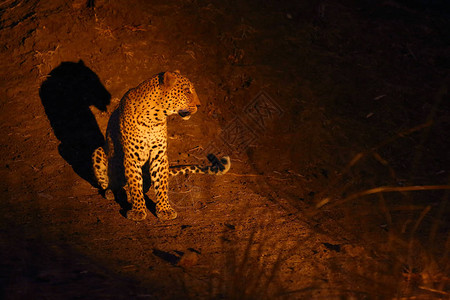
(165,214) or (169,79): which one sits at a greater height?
(169,79)

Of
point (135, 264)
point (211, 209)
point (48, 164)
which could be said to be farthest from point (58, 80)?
point (135, 264)

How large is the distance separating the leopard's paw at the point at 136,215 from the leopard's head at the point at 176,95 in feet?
3.73

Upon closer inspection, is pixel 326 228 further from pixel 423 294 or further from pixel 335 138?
pixel 335 138

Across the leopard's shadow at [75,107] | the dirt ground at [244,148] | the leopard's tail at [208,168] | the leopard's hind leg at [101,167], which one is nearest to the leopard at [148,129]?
the leopard's hind leg at [101,167]

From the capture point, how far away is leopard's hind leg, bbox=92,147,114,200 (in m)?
5.66

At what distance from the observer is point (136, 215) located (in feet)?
17.2

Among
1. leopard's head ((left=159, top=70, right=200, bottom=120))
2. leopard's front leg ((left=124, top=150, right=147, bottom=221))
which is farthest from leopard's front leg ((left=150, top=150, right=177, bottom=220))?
leopard's head ((left=159, top=70, right=200, bottom=120))

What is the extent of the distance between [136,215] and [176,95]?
1.37 metres

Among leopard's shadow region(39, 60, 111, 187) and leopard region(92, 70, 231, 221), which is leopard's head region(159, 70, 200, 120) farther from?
leopard's shadow region(39, 60, 111, 187)

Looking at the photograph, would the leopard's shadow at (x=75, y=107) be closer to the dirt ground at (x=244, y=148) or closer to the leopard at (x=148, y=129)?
the dirt ground at (x=244, y=148)

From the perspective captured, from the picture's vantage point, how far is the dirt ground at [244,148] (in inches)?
161

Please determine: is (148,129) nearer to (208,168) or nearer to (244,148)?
(208,168)

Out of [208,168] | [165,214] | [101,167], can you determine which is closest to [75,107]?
[101,167]

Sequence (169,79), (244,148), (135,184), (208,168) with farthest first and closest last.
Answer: (244,148) → (208,168) → (135,184) → (169,79)
